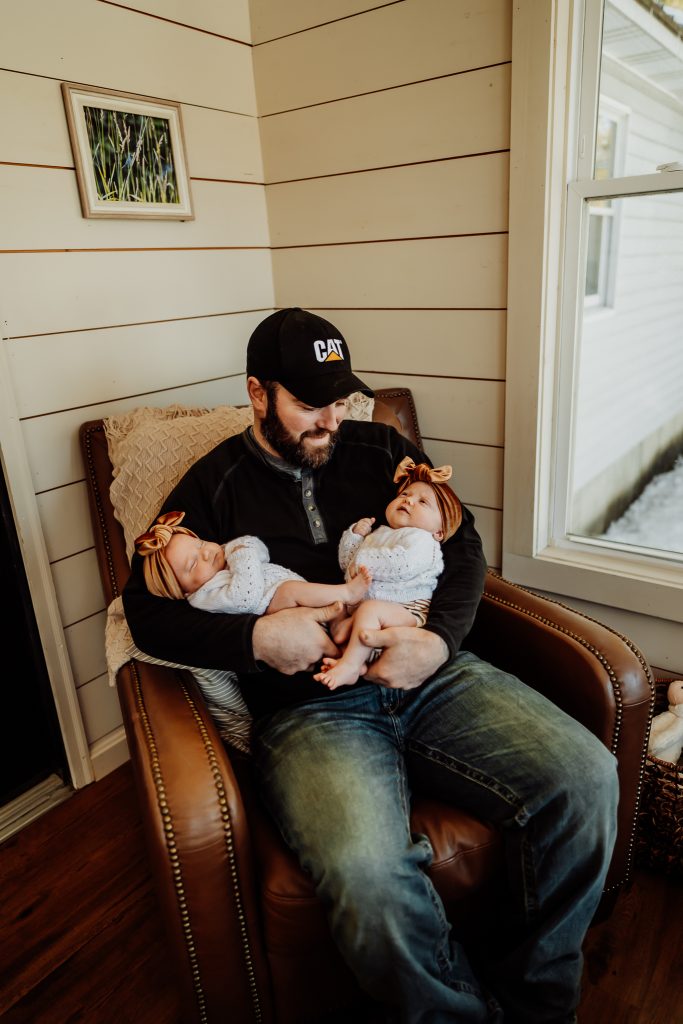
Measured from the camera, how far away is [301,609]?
1.26 meters

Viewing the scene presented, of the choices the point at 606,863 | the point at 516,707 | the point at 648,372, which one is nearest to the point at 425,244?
the point at 648,372

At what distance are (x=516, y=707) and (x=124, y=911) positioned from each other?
1032 mm

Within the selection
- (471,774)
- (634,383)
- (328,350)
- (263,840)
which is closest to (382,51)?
(328,350)

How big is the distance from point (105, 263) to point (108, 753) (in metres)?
1.37

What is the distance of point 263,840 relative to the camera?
1.16 meters

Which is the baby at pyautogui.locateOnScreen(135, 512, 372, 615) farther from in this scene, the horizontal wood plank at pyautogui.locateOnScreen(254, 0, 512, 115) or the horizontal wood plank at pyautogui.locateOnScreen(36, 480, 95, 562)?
the horizontal wood plank at pyautogui.locateOnScreen(254, 0, 512, 115)

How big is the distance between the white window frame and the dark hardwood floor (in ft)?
2.29

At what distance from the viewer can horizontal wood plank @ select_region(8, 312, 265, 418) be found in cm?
167

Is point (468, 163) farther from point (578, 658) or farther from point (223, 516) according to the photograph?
point (578, 658)

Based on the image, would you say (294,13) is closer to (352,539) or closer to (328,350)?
(328,350)

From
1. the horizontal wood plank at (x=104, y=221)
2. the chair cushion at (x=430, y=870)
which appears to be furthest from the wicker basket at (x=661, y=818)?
the horizontal wood plank at (x=104, y=221)

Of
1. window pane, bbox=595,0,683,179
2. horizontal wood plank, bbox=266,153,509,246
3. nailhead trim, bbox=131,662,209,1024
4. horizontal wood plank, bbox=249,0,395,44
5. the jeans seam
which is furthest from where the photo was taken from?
horizontal wood plank, bbox=249,0,395,44

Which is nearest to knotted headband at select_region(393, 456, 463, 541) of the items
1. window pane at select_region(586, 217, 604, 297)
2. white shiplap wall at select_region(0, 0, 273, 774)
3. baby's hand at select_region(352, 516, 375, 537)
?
baby's hand at select_region(352, 516, 375, 537)

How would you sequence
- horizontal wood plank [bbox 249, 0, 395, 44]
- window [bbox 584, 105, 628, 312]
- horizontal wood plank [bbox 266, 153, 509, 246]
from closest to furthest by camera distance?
window [bbox 584, 105, 628, 312] → horizontal wood plank [bbox 266, 153, 509, 246] → horizontal wood plank [bbox 249, 0, 395, 44]
